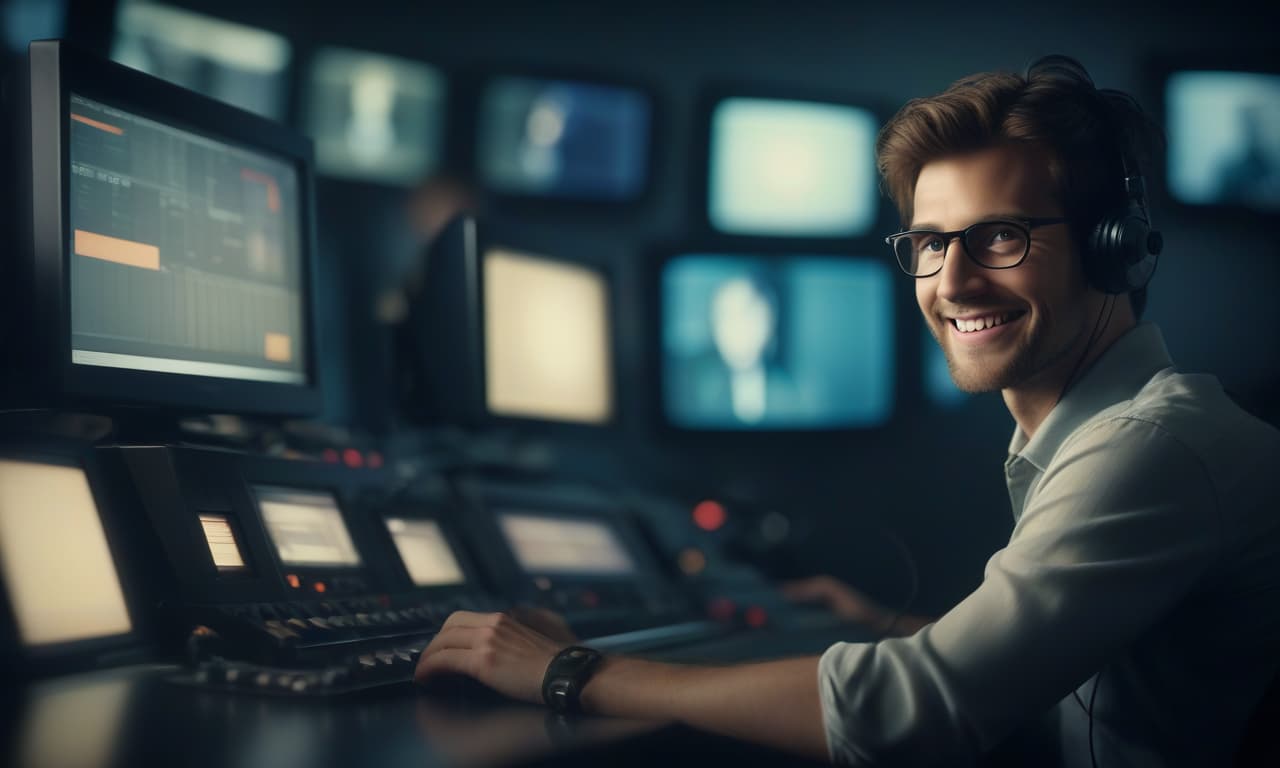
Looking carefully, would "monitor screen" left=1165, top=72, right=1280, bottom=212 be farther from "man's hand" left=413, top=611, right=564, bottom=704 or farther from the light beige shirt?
"man's hand" left=413, top=611, right=564, bottom=704

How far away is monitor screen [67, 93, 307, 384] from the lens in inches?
45.1

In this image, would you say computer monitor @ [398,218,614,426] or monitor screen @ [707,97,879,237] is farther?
monitor screen @ [707,97,879,237]

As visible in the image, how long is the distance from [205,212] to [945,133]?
824 mm

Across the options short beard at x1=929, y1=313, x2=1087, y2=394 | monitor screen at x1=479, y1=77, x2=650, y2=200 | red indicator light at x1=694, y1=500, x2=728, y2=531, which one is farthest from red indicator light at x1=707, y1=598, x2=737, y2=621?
monitor screen at x1=479, y1=77, x2=650, y2=200

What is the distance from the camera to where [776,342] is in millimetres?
2523

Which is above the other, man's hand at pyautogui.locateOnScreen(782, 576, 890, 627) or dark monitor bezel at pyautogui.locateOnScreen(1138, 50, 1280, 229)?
dark monitor bezel at pyautogui.locateOnScreen(1138, 50, 1280, 229)

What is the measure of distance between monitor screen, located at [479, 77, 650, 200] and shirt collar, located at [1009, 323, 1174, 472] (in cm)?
172

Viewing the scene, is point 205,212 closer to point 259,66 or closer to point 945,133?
point 945,133

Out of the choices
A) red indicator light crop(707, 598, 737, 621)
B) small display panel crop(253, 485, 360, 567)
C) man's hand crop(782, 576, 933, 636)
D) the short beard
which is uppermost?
the short beard

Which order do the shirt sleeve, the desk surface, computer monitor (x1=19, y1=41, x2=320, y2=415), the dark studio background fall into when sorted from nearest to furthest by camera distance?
the desk surface
the shirt sleeve
computer monitor (x1=19, y1=41, x2=320, y2=415)
the dark studio background

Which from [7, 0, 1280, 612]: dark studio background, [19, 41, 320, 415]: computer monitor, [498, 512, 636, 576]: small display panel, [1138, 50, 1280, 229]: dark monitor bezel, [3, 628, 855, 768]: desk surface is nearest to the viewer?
[3, 628, 855, 768]: desk surface

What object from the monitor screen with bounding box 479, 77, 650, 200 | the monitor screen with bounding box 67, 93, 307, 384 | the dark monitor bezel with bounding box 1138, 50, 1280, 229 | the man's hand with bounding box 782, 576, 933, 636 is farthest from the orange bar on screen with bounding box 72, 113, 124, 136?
the dark monitor bezel with bounding box 1138, 50, 1280, 229

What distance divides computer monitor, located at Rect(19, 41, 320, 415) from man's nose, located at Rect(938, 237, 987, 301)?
787 millimetres

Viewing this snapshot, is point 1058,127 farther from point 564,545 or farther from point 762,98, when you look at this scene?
point 762,98
